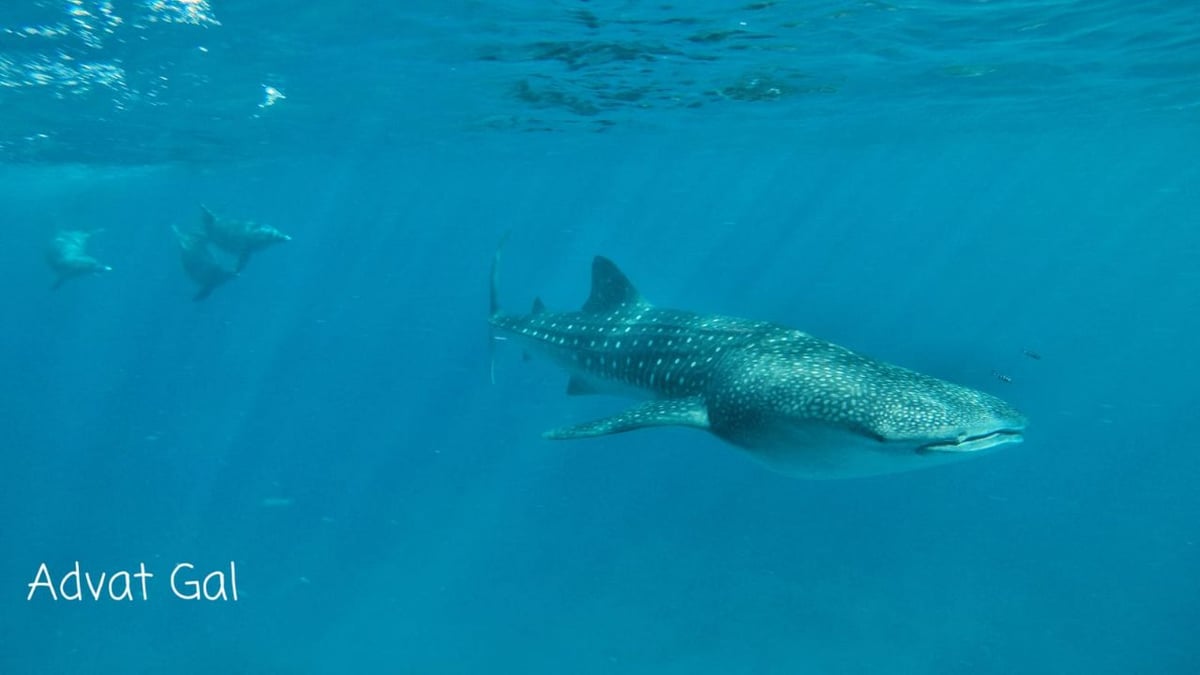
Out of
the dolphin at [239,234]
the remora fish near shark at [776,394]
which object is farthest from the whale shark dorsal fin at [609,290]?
the dolphin at [239,234]

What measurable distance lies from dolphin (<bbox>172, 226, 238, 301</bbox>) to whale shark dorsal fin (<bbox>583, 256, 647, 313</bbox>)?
1448cm

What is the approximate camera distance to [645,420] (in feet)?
23.4

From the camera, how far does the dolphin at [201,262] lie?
2161 cm

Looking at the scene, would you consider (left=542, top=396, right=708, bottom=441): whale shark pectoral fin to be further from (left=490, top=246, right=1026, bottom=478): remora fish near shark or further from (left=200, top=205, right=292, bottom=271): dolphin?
(left=200, top=205, right=292, bottom=271): dolphin

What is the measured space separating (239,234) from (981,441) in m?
20.5

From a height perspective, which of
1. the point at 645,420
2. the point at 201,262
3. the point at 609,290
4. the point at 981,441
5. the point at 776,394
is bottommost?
the point at 201,262

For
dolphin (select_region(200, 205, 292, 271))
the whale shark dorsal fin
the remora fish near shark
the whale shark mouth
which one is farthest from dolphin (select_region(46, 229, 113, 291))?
the whale shark mouth

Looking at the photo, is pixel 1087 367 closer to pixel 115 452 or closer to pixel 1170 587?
pixel 1170 587

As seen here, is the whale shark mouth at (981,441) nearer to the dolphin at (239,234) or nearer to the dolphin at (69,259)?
the dolphin at (239,234)

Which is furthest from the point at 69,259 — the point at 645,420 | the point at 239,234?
the point at 645,420

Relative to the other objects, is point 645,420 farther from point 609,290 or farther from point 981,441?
point 609,290

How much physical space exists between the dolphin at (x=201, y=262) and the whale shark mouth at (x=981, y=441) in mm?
20796

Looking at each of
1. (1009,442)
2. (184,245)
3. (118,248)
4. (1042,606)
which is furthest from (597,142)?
(118,248)

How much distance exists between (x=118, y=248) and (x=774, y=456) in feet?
466
